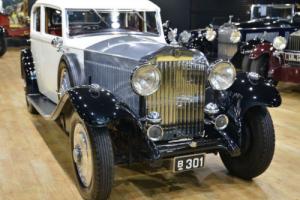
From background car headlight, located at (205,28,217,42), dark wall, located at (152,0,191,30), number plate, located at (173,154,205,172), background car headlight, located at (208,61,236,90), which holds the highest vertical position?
dark wall, located at (152,0,191,30)

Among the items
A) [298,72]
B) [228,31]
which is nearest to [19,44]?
[228,31]

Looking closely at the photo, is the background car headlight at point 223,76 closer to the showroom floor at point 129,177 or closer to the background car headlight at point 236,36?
the showroom floor at point 129,177

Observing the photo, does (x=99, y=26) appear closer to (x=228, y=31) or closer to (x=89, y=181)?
(x=89, y=181)

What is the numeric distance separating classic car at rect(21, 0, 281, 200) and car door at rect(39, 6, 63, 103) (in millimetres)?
539

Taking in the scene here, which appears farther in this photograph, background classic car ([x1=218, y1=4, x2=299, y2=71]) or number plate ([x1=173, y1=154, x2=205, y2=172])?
background classic car ([x1=218, y1=4, x2=299, y2=71])

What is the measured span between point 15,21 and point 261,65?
946 cm

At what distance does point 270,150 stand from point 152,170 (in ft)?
3.30

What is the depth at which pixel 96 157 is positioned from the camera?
2.83 m

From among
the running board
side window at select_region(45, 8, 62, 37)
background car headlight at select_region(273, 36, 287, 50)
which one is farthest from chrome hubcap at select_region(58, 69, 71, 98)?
background car headlight at select_region(273, 36, 287, 50)

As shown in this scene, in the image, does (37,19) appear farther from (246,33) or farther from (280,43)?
(246,33)

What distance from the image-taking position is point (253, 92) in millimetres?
3371

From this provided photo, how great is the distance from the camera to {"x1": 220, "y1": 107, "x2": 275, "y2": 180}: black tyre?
329 cm

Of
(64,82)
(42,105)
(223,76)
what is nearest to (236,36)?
(42,105)

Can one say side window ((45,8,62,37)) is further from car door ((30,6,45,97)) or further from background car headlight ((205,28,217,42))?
Answer: background car headlight ((205,28,217,42))
